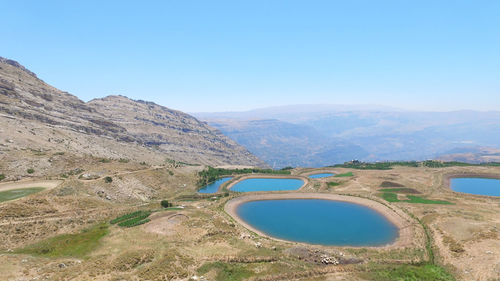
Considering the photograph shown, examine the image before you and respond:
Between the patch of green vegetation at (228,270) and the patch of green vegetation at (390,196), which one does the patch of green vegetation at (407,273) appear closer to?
the patch of green vegetation at (228,270)

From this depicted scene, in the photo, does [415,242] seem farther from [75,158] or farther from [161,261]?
[75,158]

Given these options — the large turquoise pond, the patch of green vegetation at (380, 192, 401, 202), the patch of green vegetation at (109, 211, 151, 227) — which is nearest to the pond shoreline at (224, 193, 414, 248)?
the large turquoise pond

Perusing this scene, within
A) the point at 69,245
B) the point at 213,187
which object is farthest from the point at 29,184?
the point at 213,187

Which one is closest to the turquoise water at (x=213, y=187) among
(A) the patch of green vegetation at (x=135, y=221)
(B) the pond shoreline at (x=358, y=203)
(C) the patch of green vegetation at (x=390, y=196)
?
(B) the pond shoreline at (x=358, y=203)

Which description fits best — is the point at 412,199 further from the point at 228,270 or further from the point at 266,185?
the point at 228,270

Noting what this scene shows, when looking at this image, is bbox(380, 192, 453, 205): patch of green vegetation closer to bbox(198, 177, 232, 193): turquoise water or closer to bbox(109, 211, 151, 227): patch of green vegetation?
bbox(198, 177, 232, 193): turquoise water
